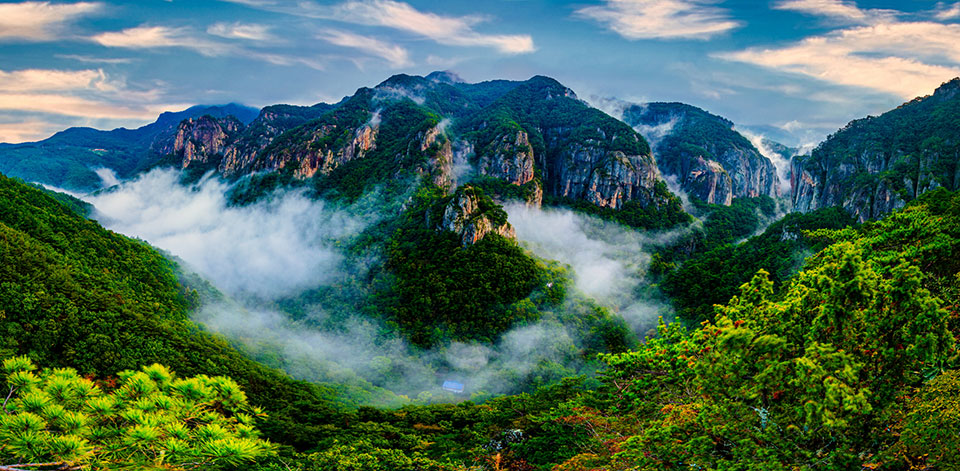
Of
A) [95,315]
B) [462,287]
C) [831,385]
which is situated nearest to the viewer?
[831,385]

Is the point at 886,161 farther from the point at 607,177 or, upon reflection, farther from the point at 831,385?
the point at 831,385

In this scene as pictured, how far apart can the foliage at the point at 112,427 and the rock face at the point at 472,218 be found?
300 feet

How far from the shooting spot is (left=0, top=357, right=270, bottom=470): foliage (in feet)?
14.8

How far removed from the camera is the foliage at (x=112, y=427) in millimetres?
4504

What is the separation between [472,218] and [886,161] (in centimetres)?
9547

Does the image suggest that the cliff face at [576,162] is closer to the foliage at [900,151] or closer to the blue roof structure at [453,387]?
the foliage at [900,151]

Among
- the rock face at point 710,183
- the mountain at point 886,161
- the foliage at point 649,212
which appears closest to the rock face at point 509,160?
the foliage at point 649,212

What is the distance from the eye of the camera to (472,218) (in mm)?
100250

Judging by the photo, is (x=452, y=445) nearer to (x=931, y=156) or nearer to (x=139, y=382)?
(x=139, y=382)

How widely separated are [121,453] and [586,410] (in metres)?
19.7

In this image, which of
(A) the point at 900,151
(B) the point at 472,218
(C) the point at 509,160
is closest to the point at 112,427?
(B) the point at 472,218

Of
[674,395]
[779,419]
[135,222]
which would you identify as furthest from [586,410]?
[135,222]

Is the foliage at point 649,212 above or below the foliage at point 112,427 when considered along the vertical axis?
above

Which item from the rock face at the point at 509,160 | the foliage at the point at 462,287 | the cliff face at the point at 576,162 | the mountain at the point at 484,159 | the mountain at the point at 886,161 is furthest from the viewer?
the rock face at the point at 509,160
